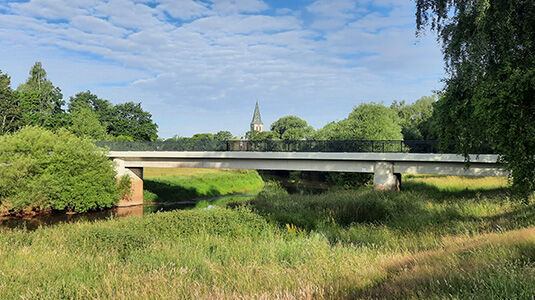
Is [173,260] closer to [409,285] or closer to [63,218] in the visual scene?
[409,285]

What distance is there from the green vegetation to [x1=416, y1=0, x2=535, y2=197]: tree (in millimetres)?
33412

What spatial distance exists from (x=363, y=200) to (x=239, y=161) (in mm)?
13716

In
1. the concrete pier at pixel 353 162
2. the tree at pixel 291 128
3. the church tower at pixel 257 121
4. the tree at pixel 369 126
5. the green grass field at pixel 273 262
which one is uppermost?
the church tower at pixel 257 121

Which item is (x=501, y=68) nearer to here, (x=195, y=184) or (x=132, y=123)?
(x=195, y=184)

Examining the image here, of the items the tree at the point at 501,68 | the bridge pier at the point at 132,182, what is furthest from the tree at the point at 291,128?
the tree at the point at 501,68

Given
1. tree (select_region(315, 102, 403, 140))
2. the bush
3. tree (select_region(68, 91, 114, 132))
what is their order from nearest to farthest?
1. the bush
2. tree (select_region(315, 102, 403, 140))
3. tree (select_region(68, 91, 114, 132))

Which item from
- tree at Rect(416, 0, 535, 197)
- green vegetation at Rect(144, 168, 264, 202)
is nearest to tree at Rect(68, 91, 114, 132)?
green vegetation at Rect(144, 168, 264, 202)

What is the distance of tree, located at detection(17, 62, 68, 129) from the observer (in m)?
68.1

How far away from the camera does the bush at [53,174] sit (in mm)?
29203

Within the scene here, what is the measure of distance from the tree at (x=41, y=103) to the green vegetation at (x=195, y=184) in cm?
2751

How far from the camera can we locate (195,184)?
146ft

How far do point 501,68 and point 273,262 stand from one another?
27.7 feet

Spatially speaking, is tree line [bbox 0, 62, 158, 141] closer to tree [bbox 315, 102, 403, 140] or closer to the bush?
the bush

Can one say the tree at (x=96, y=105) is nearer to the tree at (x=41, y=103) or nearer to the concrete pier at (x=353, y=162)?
the tree at (x=41, y=103)
